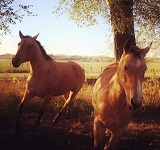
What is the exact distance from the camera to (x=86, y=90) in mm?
11648

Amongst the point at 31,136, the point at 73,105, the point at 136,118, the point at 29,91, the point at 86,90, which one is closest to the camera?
the point at 31,136

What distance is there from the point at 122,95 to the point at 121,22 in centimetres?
790

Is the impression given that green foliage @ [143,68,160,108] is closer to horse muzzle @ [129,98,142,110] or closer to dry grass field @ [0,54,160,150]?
dry grass field @ [0,54,160,150]

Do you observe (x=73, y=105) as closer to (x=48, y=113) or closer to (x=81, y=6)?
(x=48, y=113)

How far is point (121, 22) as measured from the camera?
38.3ft

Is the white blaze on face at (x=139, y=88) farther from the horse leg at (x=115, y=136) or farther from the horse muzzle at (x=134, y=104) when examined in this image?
the horse leg at (x=115, y=136)

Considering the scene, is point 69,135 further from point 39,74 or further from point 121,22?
point 121,22

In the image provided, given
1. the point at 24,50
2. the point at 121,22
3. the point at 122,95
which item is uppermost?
the point at 121,22

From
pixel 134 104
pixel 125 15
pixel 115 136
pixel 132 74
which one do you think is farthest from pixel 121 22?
pixel 134 104

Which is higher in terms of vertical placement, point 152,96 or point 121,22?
point 121,22

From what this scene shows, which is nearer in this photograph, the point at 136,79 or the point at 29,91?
the point at 136,79

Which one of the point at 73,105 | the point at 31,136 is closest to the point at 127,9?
the point at 73,105

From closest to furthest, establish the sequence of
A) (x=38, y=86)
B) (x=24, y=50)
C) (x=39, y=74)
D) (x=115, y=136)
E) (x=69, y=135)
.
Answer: (x=115, y=136)
(x=69, y=135)
(x=24, y=50)
(x=38, y=86)
(x=39, y=74)

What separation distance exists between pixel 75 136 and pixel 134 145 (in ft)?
4.93
